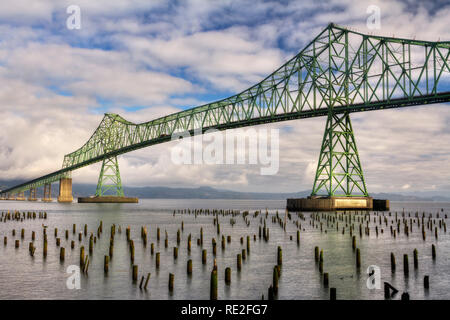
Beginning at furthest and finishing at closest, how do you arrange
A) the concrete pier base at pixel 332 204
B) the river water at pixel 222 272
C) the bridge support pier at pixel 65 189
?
the bridge support pier at pixel 65 189, the concrete pier base at pixel 332 204, the river water at pixel 222 272

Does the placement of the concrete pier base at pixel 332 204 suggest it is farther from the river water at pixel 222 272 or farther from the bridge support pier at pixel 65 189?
the bridge support pier at pixel 65 189

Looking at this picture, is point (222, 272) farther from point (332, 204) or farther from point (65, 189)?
point (65, 189)

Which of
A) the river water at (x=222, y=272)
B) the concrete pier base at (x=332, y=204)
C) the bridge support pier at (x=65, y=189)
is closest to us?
the river water at (x=222, y=272)

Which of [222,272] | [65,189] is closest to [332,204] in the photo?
[222,272]

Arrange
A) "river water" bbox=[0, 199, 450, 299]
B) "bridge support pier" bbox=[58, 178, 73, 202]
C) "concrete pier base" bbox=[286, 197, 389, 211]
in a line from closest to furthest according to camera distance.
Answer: "river water" bbox=[0, 199, 450, 299]
"concrete pier base" bbox=[286, 197, 389, 211]
"bridge support pier" bbox=[58, 178, 73, 202]

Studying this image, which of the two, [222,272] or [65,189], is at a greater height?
[65,189]

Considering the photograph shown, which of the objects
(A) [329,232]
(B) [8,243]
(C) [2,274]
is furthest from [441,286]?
(B) [8,243]

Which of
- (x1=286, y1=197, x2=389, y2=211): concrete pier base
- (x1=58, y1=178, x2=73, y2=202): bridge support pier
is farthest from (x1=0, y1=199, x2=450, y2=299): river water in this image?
(x1=58, y1=178, x2=73, y2=202): bridge support pier

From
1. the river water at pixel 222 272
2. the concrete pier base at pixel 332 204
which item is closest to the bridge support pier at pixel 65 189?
the concrete pier base at pixel 332 204

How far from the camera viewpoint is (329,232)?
42.5 metres

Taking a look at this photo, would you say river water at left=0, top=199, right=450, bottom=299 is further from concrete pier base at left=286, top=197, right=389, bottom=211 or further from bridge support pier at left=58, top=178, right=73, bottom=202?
bridge support pier at left=58, top=178, right=73, bottom=202

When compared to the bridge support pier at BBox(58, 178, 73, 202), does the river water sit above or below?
below

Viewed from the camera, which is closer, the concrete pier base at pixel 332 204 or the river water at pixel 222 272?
the river water at pixel 222 272
